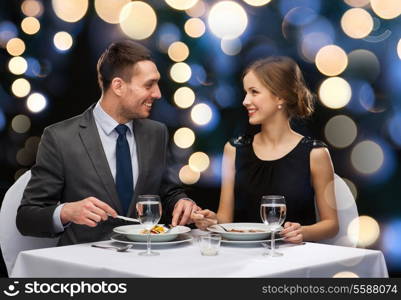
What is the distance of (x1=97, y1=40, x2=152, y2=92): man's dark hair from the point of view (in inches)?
98.3

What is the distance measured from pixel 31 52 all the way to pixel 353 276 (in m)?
2.00

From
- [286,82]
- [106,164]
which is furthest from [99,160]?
[286,82]

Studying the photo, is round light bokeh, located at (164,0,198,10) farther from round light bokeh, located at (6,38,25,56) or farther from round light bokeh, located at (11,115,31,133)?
round light bokeh, located at (11,115,31,133)

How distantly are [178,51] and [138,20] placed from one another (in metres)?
0.27

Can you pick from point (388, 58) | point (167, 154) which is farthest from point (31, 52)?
point (388, 58)

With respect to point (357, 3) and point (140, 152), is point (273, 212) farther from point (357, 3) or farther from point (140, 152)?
point (357, 3)

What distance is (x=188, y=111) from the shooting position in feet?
9.98

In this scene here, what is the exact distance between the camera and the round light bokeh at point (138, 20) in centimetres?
305

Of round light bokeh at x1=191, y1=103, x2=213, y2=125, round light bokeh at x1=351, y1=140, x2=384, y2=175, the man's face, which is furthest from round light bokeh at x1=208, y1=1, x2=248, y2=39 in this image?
round light bokeh at x1=351, y1=140, x2=384, y2=175

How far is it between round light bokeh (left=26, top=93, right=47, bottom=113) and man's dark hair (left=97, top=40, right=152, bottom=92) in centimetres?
55

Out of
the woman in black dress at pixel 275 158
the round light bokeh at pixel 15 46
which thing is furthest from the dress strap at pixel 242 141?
the round light bokeh at pixel 15 46

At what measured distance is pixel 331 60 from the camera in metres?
2.83

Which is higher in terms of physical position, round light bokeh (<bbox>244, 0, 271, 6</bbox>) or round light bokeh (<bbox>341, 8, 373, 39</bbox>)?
round light bokeh (<bbox>244, 0, 271, 6</bbox>)

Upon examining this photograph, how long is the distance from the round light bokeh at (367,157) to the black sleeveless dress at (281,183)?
0.39 meters
